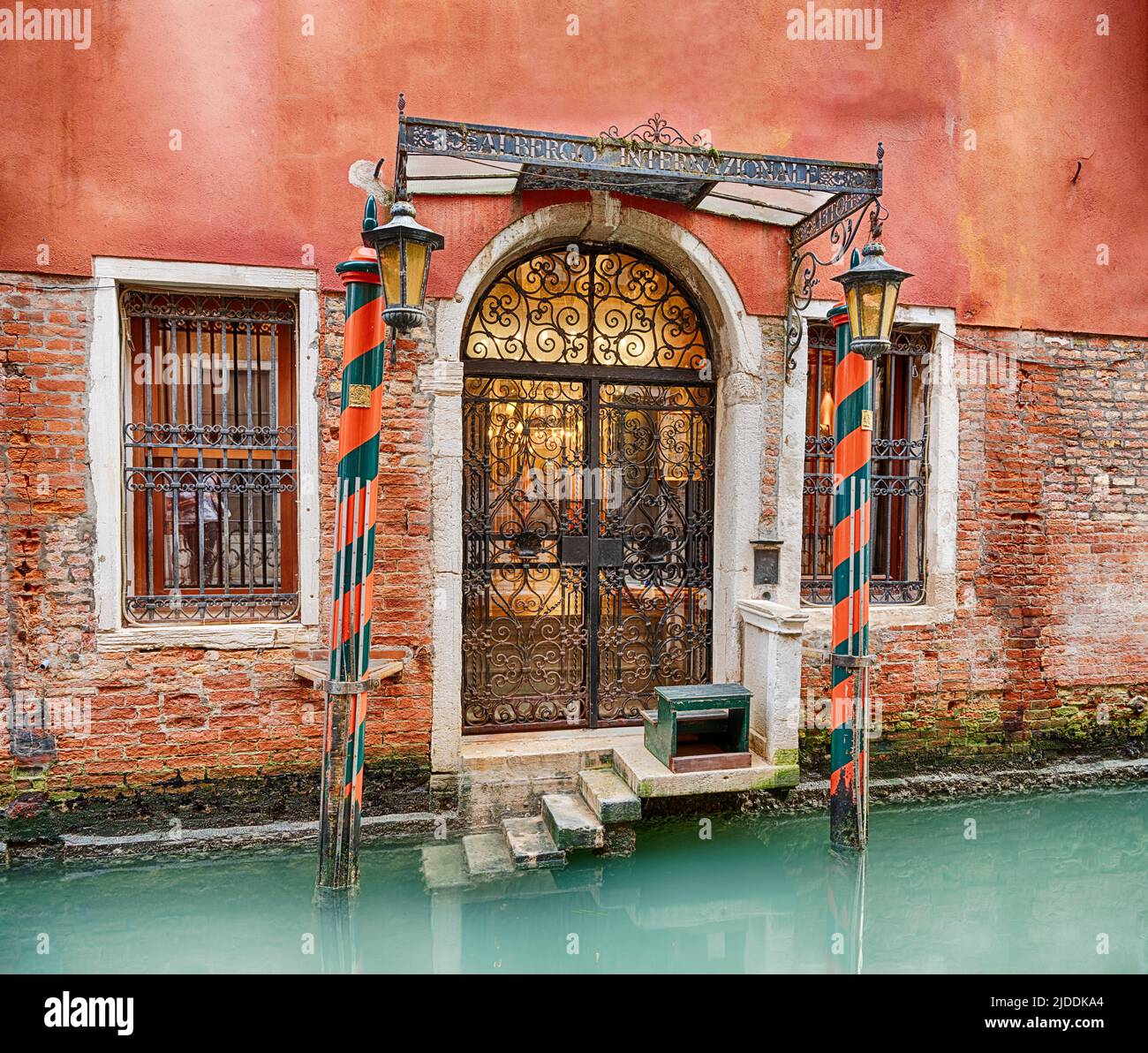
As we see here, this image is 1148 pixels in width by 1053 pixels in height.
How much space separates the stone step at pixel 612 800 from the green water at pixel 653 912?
27 centimetres

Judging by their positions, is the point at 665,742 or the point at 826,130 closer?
the point at 665,742

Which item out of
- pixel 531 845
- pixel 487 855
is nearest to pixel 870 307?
pixel 531 845

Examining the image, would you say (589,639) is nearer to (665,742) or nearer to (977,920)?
(665,742)

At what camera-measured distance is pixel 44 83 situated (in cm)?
396

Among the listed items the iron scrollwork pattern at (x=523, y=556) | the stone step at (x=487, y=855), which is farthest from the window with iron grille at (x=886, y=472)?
the stone step at (x=487, y=855)

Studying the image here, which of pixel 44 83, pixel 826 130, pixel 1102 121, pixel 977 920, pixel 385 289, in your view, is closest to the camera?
pixel 385 289

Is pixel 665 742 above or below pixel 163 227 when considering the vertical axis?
below

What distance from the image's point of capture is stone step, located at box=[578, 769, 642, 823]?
4113mm

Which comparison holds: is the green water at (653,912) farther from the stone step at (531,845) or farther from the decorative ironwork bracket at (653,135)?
the decorative ironwork bracket at (653,135)

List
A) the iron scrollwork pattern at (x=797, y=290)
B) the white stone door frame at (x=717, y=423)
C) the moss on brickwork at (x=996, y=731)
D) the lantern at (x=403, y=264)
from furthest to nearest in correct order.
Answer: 1. the moss on brickwork at (x=996, y=731)
2. the iron scrollwork pattern at (x=797, y=290)
3. the white stone door frame at (x=717, y=423)
4. the lantern at (x=403, y=264)

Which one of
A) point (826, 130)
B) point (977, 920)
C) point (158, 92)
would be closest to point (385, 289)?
point (158, 92)

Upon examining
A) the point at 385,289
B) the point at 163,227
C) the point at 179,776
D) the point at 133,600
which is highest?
the point at 163,227

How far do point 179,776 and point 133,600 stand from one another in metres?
1.02

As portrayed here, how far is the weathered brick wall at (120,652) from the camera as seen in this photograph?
3994mm
